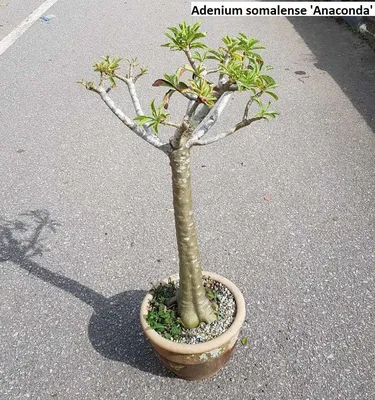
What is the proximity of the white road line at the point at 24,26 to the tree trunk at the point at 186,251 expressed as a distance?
19.3 ft

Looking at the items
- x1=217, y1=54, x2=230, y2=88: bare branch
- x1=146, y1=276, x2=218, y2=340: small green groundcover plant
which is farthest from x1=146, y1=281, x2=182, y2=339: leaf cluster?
x1=217, y1=54, x2=230, y2=88: bare branch

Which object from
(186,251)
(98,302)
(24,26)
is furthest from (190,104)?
(24,26)

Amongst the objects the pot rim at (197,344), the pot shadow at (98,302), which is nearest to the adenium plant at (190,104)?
the pot rim at (197,344)

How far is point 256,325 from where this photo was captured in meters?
2.81

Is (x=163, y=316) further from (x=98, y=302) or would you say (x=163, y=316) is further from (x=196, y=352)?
(x=98, y=302)

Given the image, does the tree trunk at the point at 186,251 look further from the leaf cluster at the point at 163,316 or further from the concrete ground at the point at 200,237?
the concrete ground at the point at 200,237

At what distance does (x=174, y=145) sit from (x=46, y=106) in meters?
3.94

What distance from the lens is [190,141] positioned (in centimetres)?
197

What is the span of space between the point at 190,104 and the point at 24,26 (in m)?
6.85

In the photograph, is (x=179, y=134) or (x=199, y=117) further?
(x=199, y=117)

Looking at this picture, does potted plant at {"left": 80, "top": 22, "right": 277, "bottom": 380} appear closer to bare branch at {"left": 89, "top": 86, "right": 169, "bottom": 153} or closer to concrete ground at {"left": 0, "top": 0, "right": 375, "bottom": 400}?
bare branch at {"left": 89, "top": 86, "right": 169, "bottom": 153}

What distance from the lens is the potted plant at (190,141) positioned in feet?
5.96

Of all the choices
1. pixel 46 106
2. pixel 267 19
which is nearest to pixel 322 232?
pixel 46 106

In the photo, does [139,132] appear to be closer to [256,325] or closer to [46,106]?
[256,325]
